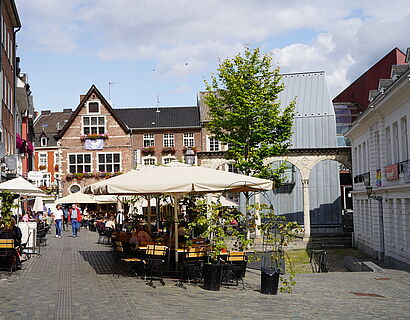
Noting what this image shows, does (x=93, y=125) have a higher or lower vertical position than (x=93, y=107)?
lower

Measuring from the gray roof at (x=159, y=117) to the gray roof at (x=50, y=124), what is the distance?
507 inches

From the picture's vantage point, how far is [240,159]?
2839 cm

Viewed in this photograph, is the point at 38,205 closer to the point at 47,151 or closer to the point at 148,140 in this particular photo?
the point at 148,140

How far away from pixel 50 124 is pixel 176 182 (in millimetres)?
63478

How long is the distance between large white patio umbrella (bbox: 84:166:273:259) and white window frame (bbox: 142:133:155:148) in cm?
4301

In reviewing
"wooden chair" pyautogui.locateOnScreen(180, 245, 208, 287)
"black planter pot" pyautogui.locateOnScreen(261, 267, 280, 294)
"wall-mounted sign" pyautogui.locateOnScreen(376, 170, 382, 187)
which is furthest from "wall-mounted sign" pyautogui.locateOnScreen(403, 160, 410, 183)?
"black planter pot" pyautogui.locateOnScreen(261, 267, 280, 294)

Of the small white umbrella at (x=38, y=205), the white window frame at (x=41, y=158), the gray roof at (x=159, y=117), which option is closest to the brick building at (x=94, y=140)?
the gray roof at (x=159, y=117)

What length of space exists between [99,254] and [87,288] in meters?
8.72

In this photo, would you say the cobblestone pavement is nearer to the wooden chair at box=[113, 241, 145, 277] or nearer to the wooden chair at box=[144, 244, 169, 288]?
the wooden chair at box=[144, 244, 169, 288]

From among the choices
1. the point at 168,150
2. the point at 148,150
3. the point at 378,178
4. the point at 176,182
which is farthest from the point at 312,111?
the point at 176,182

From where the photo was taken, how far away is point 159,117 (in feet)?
195

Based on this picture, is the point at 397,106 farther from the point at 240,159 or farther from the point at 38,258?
the point at 38,258

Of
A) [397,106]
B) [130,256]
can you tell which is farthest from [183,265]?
[397,106]

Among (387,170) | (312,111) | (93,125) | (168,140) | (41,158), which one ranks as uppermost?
(93,125)
